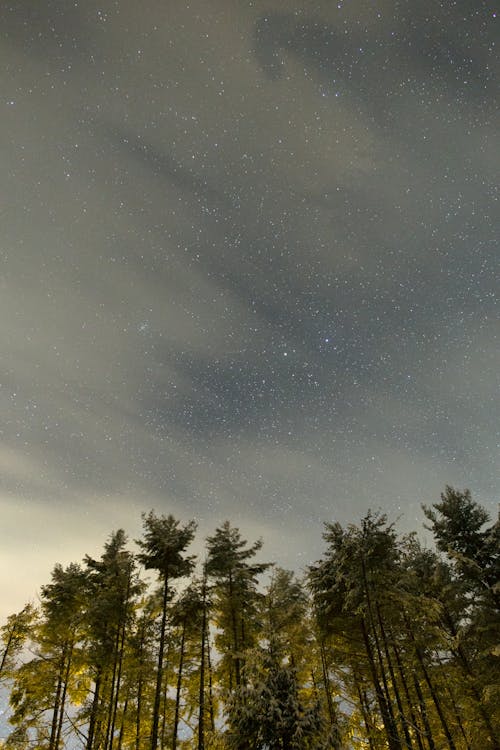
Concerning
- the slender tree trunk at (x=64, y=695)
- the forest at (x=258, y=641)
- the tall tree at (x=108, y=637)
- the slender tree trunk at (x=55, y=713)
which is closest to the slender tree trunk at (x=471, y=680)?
the forest at (x=258, y=641)

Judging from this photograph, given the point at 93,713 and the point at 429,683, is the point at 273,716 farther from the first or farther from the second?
the point at 93,713

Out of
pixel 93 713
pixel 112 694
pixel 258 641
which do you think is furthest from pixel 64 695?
pixel 258 641

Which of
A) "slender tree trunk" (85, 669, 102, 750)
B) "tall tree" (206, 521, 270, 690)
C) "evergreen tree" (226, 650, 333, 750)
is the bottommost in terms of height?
"evergreen tree" (226, 650, 333, 750)

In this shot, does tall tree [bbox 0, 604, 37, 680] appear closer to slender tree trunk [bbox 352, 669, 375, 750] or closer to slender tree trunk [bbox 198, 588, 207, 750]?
slender tree trunk [bbox 198, 588, 207, 750]

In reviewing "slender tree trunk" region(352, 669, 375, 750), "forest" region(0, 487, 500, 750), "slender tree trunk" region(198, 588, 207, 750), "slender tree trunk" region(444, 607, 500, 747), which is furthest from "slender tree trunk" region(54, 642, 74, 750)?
"slender tree trunk" region(444, 607, 500, 747)

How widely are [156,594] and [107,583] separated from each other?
279cm

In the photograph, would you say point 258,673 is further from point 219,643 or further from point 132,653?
point 132,653

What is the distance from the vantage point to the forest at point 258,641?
1656cm

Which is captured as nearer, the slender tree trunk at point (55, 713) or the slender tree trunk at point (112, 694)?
the slender tree trunk at point (112, 694)

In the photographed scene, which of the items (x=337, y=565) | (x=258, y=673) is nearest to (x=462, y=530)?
(x=337, y=565)

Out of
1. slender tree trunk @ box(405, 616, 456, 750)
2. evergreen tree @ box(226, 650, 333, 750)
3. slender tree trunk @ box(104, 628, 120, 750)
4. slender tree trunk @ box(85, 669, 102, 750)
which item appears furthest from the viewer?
slender tree trunk @ box(104, 628, 120, 750)

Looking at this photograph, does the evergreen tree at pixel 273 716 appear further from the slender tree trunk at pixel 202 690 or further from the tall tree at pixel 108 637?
the tall tree at pixel 108 637

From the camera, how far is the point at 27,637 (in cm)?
2327

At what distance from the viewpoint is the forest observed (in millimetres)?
16562
